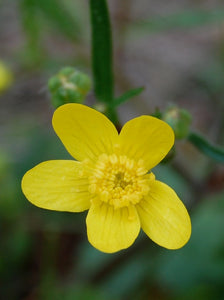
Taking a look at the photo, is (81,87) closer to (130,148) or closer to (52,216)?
(130,148)

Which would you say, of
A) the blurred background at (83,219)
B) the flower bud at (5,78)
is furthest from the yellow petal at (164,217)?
the flower bud at (5,78)

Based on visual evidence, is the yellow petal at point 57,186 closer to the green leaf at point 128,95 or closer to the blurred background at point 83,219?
the green leaf at point 128,95

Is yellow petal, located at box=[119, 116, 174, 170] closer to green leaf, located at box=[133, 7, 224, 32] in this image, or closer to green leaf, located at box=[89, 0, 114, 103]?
green leaf, located at box=[89, 0, 114, 103]

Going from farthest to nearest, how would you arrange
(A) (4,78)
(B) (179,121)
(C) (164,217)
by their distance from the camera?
(A) (4,78) → (B) (179,121) → (C) (164,217)

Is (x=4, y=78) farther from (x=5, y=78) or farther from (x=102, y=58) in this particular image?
(x=102, y=58)

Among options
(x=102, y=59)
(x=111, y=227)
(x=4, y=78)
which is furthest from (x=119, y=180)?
(x=4, y=78)

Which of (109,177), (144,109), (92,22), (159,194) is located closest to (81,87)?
(92,22)

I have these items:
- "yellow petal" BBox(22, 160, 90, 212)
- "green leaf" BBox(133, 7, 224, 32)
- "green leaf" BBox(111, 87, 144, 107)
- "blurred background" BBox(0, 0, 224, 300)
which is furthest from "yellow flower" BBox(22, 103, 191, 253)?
"green leaf" BBox(133, 7, 224, 32)

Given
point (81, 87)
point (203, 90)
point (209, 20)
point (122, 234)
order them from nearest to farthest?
point (122, 234)
point (81, 87)
point (209, 20)
point (203, 90)
